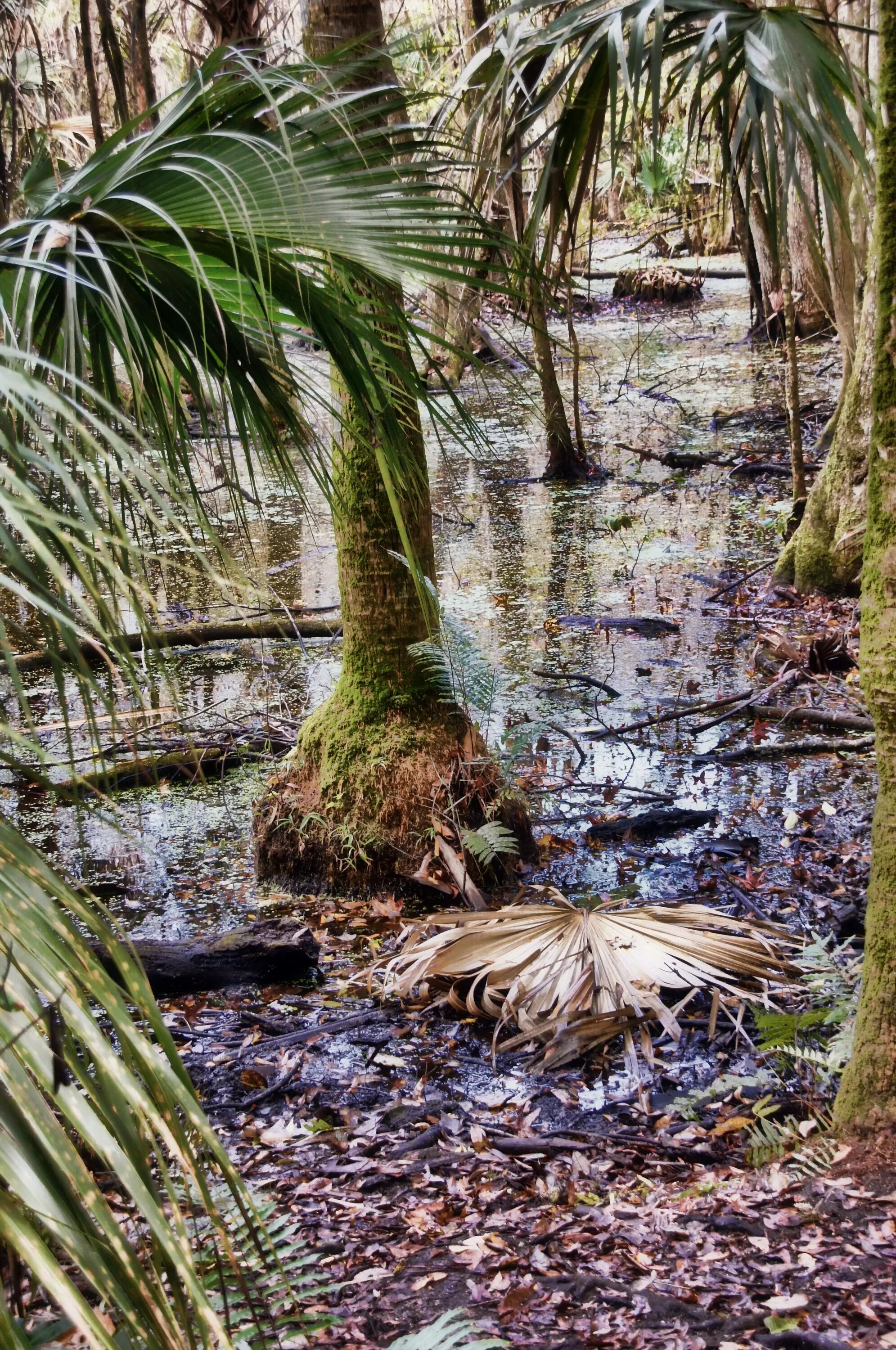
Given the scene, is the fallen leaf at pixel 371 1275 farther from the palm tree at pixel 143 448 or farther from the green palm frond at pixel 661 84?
the green palm frond at pixel 661 84

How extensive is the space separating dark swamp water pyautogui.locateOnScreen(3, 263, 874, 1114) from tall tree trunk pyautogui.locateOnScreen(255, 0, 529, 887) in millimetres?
198

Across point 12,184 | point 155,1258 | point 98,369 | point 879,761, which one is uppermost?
point 12,184

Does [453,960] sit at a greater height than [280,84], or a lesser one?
lesser

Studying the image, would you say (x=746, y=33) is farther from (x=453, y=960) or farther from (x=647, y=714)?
(x=647, y=714)

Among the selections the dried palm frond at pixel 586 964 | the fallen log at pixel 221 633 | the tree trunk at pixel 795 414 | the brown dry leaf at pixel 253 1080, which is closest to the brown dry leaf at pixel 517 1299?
the dried palm frond at pixel 586 964

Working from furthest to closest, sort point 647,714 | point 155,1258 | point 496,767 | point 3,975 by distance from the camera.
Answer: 1. point 647,714
2. point 496,767
3. point 155,1258
4. point 3,975

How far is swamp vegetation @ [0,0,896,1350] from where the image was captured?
1186 mm

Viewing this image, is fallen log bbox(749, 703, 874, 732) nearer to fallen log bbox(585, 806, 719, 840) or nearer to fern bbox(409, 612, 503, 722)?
fallen log bbox(585, 806, 719, 840)

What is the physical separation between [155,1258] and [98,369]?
178 cm

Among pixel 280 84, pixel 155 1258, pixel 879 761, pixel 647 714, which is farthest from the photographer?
pixel 647 714

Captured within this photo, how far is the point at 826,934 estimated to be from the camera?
3764mm

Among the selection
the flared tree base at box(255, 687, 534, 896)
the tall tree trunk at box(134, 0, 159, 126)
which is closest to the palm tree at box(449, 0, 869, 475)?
the flared tree base at box(255, 687, 534, 896)

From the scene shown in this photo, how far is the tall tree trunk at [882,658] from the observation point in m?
2.41

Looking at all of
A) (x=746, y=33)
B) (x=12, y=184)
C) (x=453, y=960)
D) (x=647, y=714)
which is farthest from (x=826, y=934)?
(x=12, y=184)
